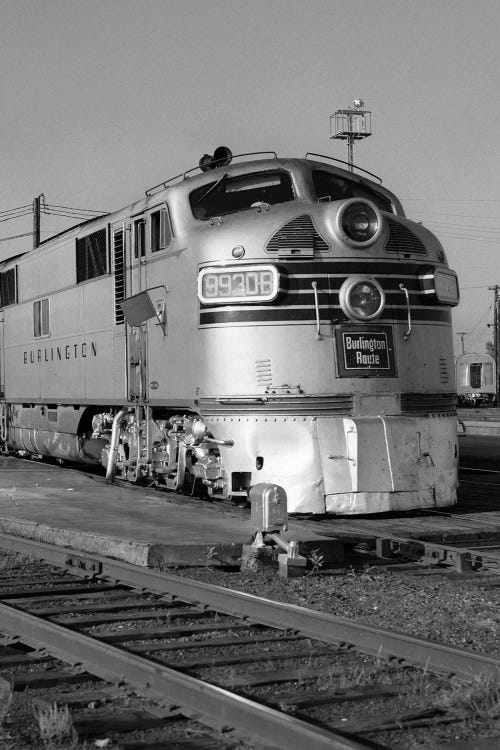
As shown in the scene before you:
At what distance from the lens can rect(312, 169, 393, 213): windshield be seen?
11251 millimetres

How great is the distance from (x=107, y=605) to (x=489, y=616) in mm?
2527

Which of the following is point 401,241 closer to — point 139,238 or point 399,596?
point 139,238

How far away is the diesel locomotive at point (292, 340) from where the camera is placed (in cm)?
1024

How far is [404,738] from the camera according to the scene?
4.07 metres

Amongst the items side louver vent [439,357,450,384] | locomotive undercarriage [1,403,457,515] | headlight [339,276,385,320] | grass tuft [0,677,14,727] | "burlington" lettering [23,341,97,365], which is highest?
headlight [339,276,385,320]

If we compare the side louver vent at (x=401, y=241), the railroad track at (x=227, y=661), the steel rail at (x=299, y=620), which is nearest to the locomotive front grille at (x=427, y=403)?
the side louver vent at (x=401, y=241)

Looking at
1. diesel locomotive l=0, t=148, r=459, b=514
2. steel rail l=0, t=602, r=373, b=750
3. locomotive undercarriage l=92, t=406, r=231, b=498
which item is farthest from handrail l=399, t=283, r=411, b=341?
steel rail l=0, t=602, r=373, b=750

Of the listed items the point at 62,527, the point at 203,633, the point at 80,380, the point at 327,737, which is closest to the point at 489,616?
the point at 203,633

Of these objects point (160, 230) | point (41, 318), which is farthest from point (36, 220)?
point (160, 230)

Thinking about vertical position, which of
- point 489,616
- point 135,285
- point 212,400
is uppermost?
point 135,285

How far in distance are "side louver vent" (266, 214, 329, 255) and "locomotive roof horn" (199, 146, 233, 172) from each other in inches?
75.8

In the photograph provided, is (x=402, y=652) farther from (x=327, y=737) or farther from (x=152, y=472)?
(x=152, y=472)

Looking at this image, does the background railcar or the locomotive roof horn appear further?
the background railcar

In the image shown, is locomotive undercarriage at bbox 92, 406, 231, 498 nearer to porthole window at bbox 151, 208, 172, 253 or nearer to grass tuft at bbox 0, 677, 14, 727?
porthole window at bbox 151, 208, 172, 253
